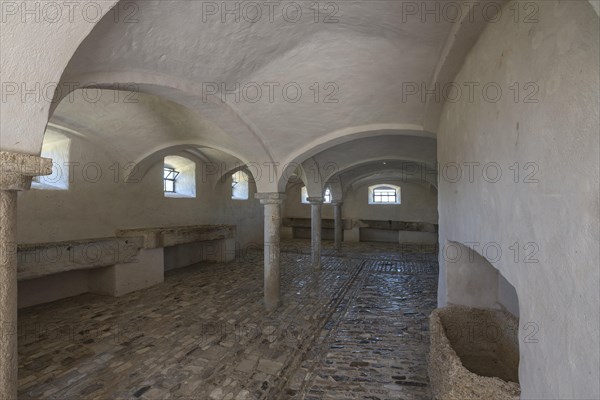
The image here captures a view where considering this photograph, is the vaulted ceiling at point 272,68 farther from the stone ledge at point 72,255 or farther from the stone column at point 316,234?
the stone column at point 316,234

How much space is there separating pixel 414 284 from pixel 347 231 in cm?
900

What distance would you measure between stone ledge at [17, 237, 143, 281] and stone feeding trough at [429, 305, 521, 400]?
6525 mm

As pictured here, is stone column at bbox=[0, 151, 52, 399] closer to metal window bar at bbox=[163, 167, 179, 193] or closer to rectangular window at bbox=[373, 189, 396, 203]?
metal window bar at bbox=[163, 167, 179, 193]

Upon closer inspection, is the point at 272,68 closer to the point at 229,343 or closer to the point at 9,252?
the point at 9,252

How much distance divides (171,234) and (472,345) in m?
7.23

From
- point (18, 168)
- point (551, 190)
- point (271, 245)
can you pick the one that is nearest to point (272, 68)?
point (18, 168)

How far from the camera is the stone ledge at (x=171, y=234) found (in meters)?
7.59

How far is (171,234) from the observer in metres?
8.27

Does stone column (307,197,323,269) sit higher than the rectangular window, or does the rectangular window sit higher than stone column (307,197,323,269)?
the rectangular window

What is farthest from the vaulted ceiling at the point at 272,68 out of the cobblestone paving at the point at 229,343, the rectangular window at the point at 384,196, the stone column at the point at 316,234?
the rectangular window at the point at 384,196

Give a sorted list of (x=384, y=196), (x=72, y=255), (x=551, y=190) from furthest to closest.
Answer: (x=384, y=196), (x=72, y=255), (x=551, y=190)

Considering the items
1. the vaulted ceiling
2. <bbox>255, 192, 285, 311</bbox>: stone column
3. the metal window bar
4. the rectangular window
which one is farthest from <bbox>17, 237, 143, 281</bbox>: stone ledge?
the rectangular window

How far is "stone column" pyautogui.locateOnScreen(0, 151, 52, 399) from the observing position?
188 centimetres

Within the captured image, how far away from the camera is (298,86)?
438 cm
